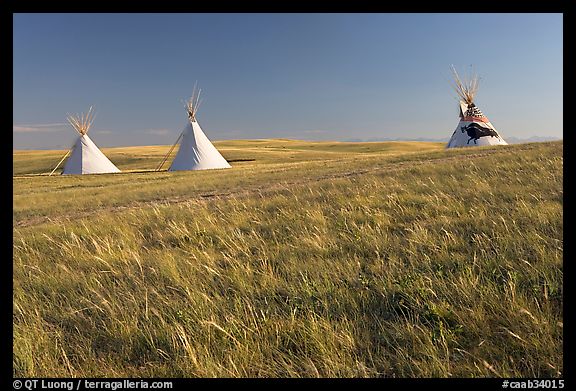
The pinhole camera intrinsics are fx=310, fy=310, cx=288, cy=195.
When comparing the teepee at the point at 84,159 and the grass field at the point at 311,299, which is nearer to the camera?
the grass field at the point at 311,299

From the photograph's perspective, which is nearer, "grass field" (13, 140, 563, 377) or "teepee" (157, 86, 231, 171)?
"grass field" (13, 140, 563, 377)

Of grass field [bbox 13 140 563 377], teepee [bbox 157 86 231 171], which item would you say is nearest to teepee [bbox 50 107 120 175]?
teepee [bbox 157 86 231 171]

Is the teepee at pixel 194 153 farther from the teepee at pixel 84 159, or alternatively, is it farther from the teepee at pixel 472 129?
the teepee at pixel 472 129

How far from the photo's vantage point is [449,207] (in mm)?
4977

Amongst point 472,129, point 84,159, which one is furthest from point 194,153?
point 472,129

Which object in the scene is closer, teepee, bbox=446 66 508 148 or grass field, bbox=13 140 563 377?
grass field, bbox=13 140 563 377

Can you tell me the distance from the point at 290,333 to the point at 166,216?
4.97 m

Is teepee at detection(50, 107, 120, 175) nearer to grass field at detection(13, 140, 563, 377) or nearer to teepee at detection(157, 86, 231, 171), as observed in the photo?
teepee at detection(157, 86, 231, 171)

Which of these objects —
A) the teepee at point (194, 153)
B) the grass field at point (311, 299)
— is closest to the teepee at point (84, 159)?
the teepee at point (194, 153)

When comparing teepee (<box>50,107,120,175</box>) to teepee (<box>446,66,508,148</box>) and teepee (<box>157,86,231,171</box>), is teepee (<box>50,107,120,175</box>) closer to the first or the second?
teepee (<box>157,86,231,171</box>)

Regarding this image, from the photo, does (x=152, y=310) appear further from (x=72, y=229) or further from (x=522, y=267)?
(x=72, y=229)

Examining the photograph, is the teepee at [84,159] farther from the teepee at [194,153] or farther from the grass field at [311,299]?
the grass field at [311,299]

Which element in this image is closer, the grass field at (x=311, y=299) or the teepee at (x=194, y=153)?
the grass field at (x=311, y=299)
